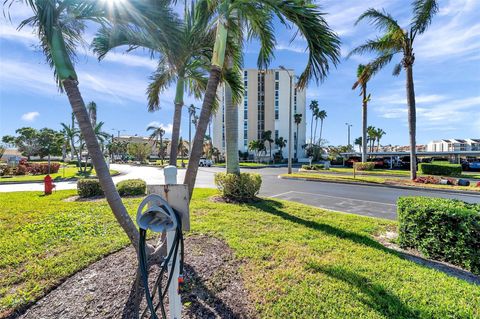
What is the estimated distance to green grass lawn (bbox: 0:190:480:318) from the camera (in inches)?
109

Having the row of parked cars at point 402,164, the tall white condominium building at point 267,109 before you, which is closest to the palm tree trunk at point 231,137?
the row of parked cars at point 402,164

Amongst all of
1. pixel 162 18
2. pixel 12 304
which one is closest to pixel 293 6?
pixel 162 18

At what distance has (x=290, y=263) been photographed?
377 centimetres

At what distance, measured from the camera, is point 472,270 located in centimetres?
368

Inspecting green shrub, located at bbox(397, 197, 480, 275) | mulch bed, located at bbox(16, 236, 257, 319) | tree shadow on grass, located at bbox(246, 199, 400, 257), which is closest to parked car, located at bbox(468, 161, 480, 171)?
tree shadow on grass, located at bbox(246, 199, 400, 257)

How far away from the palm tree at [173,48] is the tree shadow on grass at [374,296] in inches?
119

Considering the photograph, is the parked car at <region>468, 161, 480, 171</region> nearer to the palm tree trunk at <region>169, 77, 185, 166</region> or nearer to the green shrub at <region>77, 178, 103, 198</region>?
the palm tree trunk at <region>169, 77, 185, 166</region>

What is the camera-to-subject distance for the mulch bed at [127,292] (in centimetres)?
263

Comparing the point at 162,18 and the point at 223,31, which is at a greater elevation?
the point at 223,31

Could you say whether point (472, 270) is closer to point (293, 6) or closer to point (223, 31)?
point (293, 6)

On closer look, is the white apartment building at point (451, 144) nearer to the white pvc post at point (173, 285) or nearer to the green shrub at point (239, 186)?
the green shrub at point (239, 186)

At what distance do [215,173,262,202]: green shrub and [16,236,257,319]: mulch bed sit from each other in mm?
4627

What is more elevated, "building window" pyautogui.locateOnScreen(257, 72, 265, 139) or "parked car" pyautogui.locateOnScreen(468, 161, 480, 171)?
"building window" pyautogui.locateOnScreen(257, 72, 265, 139)

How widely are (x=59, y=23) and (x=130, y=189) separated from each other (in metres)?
7.80
